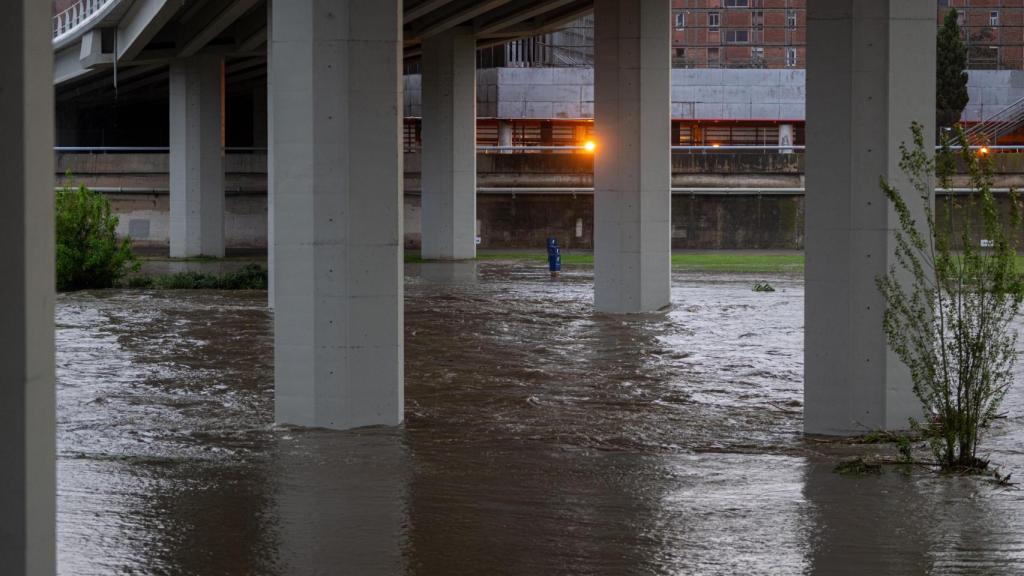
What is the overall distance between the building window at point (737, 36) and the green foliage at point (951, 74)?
26073 mm

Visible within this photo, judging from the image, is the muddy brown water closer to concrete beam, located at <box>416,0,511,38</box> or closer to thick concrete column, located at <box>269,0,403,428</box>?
thick concrete column, located at <box>269,0,403,428</box>

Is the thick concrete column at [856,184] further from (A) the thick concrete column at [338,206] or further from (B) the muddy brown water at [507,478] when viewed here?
(A) the thick concrete column at [338,206]

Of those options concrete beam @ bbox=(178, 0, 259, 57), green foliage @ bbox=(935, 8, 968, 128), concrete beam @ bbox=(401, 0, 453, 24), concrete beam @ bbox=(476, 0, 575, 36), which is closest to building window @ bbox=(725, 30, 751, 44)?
green foliage @ bbox=(935, 8, 968, 128)

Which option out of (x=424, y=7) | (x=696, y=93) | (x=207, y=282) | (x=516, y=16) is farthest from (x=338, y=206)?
(x=696, y=93)

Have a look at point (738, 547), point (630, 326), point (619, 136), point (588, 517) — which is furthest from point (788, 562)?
point (619, 136)

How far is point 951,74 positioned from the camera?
63.7 metres

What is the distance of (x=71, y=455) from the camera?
12.8 meters

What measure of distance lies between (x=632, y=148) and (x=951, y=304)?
15.8 metres

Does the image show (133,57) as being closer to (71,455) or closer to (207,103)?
(207,103)

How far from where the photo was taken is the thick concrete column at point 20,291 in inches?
268

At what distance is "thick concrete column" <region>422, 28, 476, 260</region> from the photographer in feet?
156

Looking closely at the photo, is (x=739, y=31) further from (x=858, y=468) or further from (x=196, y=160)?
(x=858, y=468)

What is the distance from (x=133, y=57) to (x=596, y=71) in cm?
2462

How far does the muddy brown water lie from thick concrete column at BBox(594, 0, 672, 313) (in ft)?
20.3
